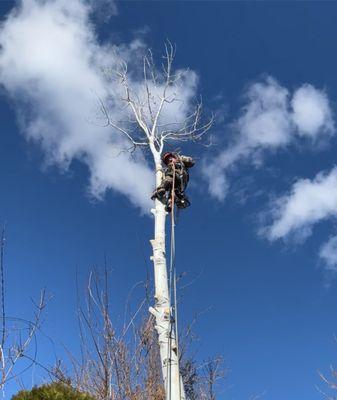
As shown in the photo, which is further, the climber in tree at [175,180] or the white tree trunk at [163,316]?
the climber in tree at [175,180]

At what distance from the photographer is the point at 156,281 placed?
4.41m

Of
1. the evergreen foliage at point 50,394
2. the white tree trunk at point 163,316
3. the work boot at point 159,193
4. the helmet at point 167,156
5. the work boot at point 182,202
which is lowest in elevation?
the evergreen foliage at point 50,394

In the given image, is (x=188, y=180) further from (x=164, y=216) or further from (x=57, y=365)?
(x=57, y=365)

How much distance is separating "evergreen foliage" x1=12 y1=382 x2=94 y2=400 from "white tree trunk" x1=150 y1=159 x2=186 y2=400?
0.70m

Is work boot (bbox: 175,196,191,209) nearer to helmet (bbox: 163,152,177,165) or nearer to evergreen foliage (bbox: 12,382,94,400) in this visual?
helmet (bbox: 163,152,177,165)

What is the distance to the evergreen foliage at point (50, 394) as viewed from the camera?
10.7 feet

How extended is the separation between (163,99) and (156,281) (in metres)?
3.16

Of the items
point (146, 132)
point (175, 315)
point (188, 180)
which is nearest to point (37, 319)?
point (175, 315)

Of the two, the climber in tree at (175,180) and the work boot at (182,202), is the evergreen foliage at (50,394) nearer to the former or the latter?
the climber in tree at (175,180)

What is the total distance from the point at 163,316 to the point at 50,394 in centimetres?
122

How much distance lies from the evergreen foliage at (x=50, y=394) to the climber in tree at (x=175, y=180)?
2276mm

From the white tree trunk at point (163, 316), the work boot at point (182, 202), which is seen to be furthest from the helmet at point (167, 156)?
the white tree trunk at point (163, 316)

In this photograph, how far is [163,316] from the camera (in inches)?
163

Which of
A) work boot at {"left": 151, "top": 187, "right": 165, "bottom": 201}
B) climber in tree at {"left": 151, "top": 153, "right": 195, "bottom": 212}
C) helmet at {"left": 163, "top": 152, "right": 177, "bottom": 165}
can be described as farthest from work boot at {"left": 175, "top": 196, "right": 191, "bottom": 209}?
helmet at {"left": 163, "top": 152, "right": 177, "bottom": 165}
